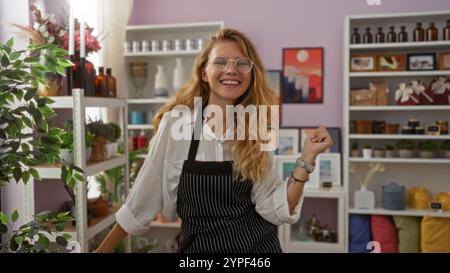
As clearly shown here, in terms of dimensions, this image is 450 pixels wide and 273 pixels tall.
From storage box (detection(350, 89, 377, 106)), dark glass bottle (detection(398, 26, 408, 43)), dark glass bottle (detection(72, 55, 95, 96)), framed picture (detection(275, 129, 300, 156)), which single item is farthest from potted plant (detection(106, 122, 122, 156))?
dark glass bottle (detection(398, 26, 408, 43))

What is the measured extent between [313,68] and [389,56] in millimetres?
463

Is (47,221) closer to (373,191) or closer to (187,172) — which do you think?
(187,172)

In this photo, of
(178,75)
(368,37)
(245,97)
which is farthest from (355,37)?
(245,97)

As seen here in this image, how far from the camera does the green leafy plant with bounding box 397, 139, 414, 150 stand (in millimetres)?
2232

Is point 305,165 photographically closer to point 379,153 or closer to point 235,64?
point 235,64

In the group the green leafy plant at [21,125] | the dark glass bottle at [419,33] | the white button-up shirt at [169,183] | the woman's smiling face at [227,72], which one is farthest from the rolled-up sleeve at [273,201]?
the dark glass bottle at [419,33]

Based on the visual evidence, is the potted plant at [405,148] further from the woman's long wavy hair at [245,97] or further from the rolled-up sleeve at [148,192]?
the rolled-up sleeve at [148,192]

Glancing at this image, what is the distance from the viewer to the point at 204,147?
93 cm

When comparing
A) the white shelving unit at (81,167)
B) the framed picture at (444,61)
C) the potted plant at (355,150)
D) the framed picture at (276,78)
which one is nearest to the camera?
the white shelving unit at (81,167)

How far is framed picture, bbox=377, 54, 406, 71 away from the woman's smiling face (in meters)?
1.62

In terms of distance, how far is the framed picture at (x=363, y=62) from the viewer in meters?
2.28

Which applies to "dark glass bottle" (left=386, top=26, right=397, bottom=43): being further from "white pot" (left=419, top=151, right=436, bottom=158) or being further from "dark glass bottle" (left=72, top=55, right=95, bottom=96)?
"dark glass bottle" (left=72, top=55, right=95, bottom=96)

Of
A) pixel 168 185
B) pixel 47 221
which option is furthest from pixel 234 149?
pixel 47 221

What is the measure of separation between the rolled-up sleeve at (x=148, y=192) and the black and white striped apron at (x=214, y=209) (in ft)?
0.19
